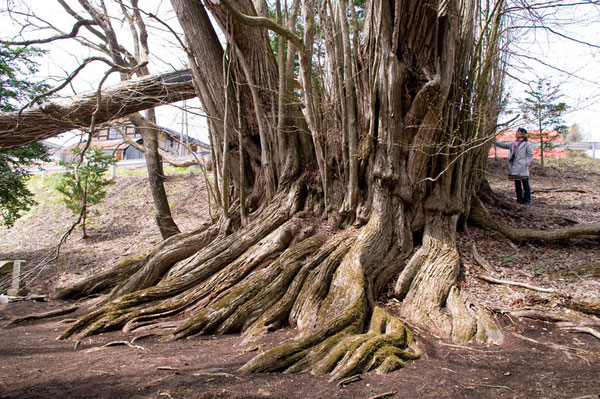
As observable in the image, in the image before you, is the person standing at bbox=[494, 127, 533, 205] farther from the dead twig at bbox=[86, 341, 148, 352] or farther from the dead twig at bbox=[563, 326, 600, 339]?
the dead twig at bbox=[86, 341, 148, 352]

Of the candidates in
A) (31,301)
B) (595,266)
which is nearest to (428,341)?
(595,266)

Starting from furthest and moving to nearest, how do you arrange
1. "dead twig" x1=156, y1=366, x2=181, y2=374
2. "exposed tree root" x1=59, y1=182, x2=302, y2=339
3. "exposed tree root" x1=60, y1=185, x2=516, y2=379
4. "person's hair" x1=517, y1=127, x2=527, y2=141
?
1. "person's hair" x1=517, y1=127, x2=527, y2=141
2. "exposed tree root" x1=59, y1=182, x2=302, y2=339
3. "exposed tree root" x1=60, y1=185, x2=516, y2=379
4. "dead twig" x1=156, y1=366, x2=181, y2=374

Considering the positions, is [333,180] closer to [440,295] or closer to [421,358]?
[440,295]

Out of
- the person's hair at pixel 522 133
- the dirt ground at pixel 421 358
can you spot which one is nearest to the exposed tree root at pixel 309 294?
the dirt ground at pixel 421 358

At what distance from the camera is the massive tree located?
4027 mm

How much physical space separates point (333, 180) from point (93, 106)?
14.8 feet

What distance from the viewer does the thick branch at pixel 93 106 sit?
6270 mm

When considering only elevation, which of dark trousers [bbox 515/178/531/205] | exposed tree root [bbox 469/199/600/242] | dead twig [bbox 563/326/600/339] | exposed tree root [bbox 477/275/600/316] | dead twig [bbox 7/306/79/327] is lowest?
dead twig [bbox 563/326/600/339]

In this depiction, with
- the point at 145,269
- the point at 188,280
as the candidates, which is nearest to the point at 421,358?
the point at 188,280

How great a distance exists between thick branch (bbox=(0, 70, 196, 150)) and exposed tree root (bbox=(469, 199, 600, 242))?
542 cm

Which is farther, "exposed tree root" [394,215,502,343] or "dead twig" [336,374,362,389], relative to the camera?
"exposed tree root" [394,215,502,343]

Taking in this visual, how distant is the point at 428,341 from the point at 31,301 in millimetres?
6078

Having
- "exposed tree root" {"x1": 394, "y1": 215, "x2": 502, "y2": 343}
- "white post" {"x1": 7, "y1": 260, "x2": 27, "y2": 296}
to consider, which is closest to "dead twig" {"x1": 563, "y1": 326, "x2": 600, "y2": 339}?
"exposed tree root" {"x1": 394, "y1": 215, "x2": 502, "y2": 343}

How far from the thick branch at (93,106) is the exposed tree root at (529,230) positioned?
17.8 ft
